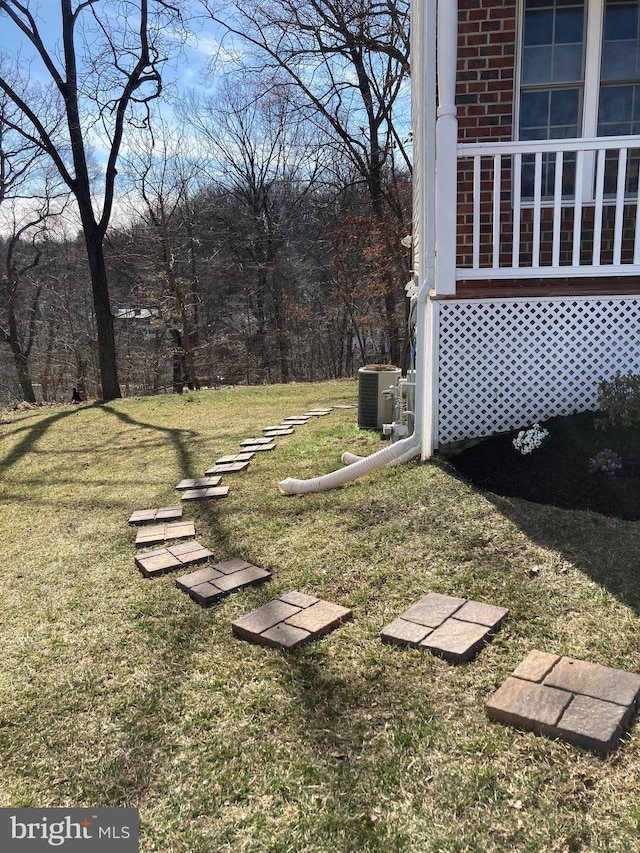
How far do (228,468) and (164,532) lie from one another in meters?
1.55

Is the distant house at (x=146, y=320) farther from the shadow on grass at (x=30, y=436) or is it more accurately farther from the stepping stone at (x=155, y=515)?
the stepping stone at (x=155, y=515)

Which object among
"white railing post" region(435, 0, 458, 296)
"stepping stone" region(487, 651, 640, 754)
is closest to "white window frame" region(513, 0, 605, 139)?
"white railing post" region(435, 0, 458, 296)

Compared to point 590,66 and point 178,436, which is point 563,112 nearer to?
point 590,66

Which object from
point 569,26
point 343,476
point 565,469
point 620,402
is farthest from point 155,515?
point 569,26

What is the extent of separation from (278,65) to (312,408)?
29.3 feet

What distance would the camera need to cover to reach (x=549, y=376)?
431 cm

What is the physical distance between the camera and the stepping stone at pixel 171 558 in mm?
3213

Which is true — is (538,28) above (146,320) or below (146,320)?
above

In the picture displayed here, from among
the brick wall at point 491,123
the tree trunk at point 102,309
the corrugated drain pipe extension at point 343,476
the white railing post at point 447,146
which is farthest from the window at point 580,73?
the tree trunk at point 102,309

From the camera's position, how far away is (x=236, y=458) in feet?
18.6

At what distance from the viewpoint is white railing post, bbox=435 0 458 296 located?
4.06m

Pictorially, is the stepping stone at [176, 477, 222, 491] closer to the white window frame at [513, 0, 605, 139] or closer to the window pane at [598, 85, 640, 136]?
the white window frame at [513, 0, 605, 139]

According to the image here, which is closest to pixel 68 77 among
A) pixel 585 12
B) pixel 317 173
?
pixel 317 173

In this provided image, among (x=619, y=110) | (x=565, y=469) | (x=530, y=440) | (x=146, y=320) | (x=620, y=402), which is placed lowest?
(x=565, y=469)
